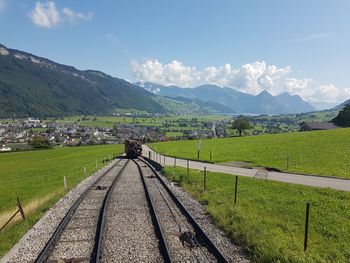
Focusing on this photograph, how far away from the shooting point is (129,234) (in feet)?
47.0

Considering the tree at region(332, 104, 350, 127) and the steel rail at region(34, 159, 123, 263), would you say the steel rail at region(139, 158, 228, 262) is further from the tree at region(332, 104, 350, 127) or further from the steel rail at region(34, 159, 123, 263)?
the tree at region(332, 104, 350, 127)

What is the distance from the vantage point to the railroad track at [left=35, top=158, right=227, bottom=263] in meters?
11.9

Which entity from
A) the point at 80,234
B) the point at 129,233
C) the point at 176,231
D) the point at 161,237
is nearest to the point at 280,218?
the point at 176,231

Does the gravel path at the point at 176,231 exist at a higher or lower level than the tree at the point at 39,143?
higher

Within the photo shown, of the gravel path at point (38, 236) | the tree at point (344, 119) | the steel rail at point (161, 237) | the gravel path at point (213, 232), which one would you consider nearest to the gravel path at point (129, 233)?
the steel rail at point (161, 237)

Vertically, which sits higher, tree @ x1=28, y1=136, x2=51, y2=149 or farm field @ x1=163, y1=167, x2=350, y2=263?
farm field @ x1=163, y1=167, x2=350, y2=263

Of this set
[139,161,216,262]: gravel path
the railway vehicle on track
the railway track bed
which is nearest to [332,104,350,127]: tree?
the railway vehicle on track

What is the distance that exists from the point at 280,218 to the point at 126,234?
687cm

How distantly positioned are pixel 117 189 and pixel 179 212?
9.14 m

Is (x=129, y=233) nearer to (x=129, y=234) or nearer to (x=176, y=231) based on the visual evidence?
(x=129, y=234)

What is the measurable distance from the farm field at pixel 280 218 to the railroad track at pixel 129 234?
142 centimetres

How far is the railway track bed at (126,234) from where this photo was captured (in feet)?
39.2

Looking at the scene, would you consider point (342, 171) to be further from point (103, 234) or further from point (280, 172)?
point (103, 234)

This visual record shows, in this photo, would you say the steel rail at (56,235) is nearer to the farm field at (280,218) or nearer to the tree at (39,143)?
the farm field at (280,218)
